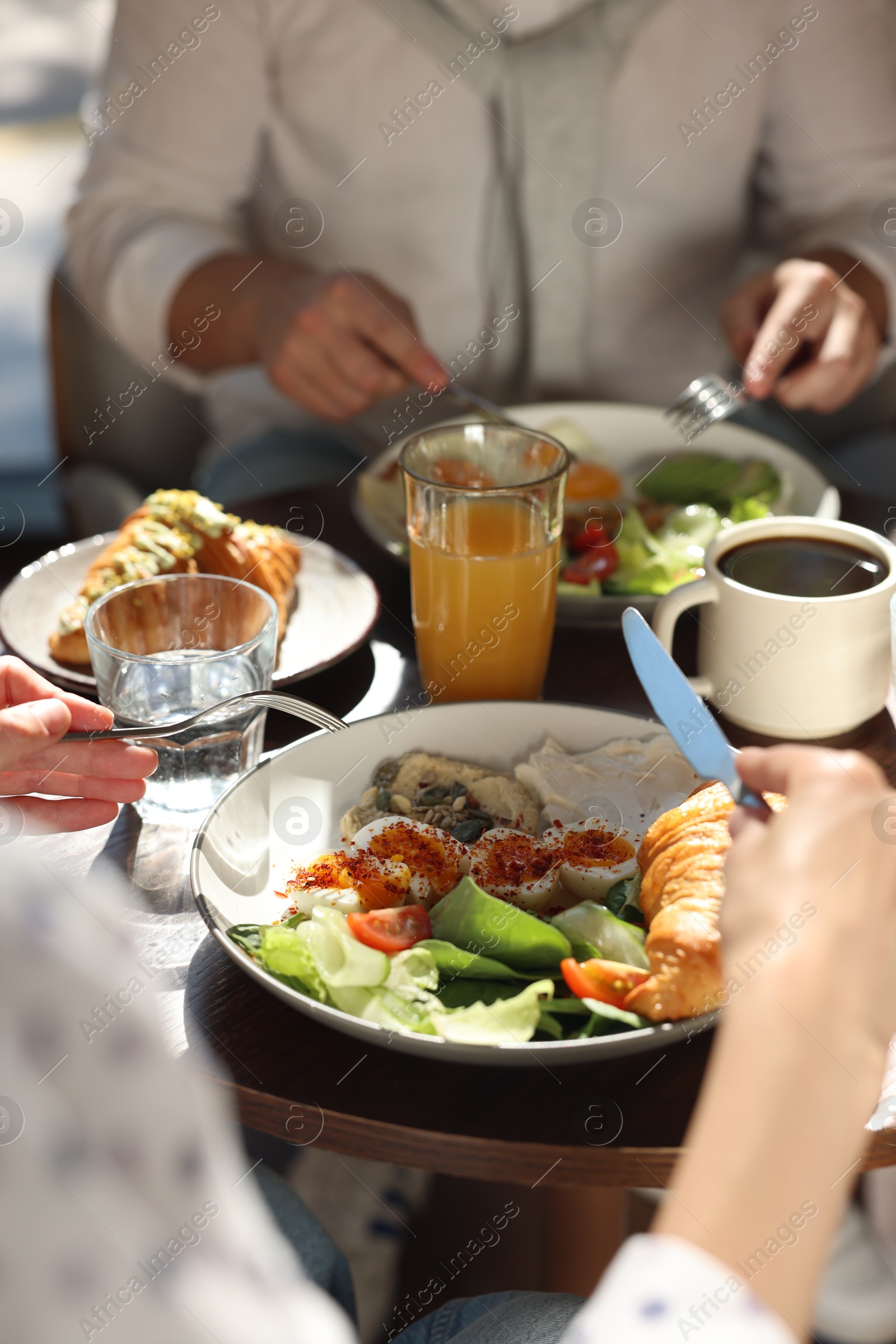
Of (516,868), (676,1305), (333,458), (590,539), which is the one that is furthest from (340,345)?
(676,1305)

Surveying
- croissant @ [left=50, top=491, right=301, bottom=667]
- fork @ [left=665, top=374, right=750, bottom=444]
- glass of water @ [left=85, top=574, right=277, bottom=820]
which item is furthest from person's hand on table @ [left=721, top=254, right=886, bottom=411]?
glass of water @ [left=85, top=574, right=277, bottom=820]

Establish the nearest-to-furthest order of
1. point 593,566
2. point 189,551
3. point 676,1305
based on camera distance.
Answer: point 676,1305 → point 189,551 → point 593,566

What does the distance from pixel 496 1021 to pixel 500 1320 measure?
29cm

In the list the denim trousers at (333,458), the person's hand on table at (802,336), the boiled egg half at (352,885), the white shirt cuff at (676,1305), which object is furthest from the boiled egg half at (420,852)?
the denim trousers at (333,458)

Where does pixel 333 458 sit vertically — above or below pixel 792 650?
below

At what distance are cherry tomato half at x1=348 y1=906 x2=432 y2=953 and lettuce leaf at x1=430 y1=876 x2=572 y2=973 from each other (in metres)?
0.02

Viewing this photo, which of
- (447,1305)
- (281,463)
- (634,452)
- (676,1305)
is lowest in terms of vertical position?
(447,1305)

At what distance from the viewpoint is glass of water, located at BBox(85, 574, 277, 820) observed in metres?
0.93

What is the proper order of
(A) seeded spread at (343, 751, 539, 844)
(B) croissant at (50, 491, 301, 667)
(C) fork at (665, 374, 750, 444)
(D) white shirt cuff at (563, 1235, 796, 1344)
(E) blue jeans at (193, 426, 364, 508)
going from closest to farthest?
A: (D) white shirt cuff at (563, 1235, 796, 1344) < (A) seeded spread at (343, 751, 539, 844) < (B) croissant at (50, 491, 301, 667) < (C) fork at (665, 374, 750, 444) < (E) blue jeans at (193, 426, 364, 508)

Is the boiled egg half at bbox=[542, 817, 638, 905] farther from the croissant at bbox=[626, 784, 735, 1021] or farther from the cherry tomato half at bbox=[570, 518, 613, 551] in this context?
the cherry tomato half at bbox=[570, 518, 613, 551]

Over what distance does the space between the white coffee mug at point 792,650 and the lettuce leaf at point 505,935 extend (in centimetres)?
37

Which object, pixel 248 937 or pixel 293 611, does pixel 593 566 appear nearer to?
pixel 293 611

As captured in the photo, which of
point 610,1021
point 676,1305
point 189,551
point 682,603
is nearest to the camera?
point 676,1305

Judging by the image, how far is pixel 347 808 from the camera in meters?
0.90
